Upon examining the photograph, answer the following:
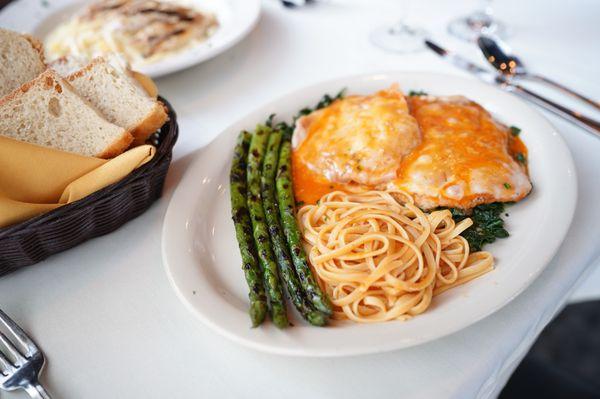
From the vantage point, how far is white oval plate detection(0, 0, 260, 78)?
3502 mm

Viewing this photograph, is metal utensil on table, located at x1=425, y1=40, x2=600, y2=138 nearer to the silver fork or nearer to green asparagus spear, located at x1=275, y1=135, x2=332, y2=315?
green asparagus spear, located at x1=275, y1=135, x2=332, y2=315

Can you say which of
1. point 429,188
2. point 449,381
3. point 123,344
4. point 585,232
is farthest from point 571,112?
point 123,344

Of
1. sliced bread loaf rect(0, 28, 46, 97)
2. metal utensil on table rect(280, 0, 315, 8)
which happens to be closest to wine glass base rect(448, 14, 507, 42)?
metal utensil on table rect(280, 0, 315, 8)

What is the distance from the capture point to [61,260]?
250 centimetres

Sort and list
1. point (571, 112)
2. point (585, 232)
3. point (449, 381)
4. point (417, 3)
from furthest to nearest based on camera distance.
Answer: point (417, 3) → point (571, 112) → point (585, 232) → point (449, 381)

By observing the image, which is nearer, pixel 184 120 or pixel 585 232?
pixel 585 232

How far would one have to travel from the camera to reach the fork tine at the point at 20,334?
2.06 m

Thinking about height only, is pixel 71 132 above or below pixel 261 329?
above

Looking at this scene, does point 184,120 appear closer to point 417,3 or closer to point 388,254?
point 388,254

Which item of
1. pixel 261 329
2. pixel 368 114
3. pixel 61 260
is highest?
pixel 368 114

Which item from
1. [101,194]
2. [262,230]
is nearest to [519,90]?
[262,230]

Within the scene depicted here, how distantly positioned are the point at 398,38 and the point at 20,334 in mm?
3270

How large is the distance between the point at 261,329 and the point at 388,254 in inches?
26.0

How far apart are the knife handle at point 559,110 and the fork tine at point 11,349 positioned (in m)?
3.13
